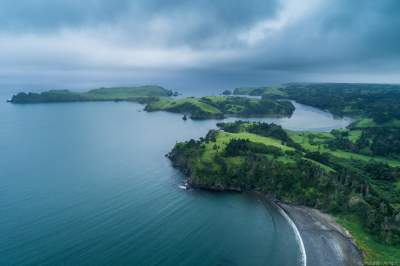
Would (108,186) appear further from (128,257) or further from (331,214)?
(331,214)

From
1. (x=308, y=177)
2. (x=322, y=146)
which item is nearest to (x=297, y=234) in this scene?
(x=308, y=177)

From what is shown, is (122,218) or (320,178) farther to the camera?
(320,178)

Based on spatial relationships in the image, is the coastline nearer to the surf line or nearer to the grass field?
the surf line

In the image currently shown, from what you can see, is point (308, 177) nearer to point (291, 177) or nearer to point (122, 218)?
point (291, 177)

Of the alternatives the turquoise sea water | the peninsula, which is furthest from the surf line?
the peninsula

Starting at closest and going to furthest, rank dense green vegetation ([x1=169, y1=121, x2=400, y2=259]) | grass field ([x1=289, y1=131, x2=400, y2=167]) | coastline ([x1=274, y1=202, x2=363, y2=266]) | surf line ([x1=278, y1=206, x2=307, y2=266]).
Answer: coastline ([x1=274, y1=202, x2=363, y2=266]) → surf line ([x1=278, y1=206, x2=307, y2=266]) → dense green vegetation ([x1=169, y1=121, x2=400, y2=259]) → grass field ([x1=289, y1=131, x2=400, y2=167])

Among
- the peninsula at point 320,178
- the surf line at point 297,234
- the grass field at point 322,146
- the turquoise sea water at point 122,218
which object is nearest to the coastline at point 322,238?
the surf line at point 297,234
